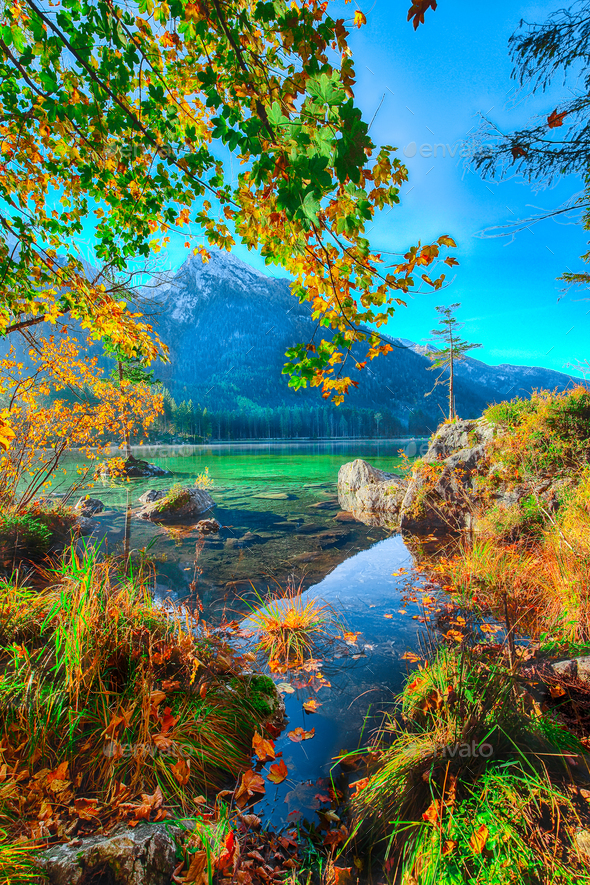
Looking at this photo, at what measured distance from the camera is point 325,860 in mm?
2119

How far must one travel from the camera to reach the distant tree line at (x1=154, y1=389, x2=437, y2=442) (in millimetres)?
80562

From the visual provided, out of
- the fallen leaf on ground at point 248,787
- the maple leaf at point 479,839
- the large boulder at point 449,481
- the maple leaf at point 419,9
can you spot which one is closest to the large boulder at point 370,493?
the large boulder at point 449,481

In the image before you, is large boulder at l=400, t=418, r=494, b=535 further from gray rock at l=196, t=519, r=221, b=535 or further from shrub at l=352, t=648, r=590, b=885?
shrub at l=352, t=648, r=590, b=885

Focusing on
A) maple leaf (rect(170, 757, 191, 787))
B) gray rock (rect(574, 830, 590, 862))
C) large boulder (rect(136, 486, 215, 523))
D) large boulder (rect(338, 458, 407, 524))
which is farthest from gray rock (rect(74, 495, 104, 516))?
gray rock (rect(574, 830, 590, 862))

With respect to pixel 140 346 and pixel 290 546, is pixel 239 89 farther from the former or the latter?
pixel 290 546

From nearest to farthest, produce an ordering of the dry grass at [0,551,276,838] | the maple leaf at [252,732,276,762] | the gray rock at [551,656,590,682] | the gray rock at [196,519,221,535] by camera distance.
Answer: the dry grass at [0,551,276,838] → the maple leaf at [252,732,276,762] → the gray rock at [551,656,590,682] → the gray rock at [196,519,221,535]

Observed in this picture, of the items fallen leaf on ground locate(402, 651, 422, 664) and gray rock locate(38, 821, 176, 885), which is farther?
fallen leaf on ground locate(402, 651, 422, 664)

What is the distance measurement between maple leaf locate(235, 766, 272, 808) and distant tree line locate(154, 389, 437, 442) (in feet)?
243

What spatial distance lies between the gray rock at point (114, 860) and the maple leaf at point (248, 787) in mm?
839

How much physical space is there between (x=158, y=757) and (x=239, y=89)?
409 cm

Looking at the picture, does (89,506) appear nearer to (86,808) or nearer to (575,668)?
(86,808)

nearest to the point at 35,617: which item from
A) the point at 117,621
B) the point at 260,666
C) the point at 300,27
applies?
the point at 117,621

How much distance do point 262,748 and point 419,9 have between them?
466cm

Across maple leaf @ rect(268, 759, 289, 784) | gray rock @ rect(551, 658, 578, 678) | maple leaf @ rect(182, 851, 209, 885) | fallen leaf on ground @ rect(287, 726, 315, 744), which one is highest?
maple leaf @ rect(182, 851, 209, 885)
